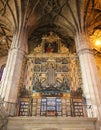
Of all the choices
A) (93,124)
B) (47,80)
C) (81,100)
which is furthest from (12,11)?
(93,124)

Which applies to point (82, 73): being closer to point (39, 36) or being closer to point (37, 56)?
point (37, 56)

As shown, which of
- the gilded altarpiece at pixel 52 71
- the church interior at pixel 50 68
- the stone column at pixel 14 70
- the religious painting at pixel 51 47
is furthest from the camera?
the religious painting at pixel 51 47

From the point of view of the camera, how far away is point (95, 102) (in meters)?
11.9

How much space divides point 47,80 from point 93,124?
5.04m

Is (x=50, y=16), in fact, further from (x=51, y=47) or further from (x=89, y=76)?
(x=89, y=76)

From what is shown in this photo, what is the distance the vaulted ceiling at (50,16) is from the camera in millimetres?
18250

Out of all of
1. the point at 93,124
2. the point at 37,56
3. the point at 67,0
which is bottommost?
the point at 93,124

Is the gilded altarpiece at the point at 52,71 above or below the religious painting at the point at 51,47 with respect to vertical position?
below

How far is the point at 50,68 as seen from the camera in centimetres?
1472

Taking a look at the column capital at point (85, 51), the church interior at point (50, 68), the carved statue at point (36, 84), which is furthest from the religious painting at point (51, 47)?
the carved statue at point (36, 84)

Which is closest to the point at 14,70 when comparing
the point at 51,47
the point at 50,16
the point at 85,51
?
the point at 51,47

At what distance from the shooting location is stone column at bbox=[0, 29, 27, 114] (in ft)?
40.4

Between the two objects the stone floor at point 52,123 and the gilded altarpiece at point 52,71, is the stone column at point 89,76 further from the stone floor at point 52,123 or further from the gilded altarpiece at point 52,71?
the stone floor at point 52,123

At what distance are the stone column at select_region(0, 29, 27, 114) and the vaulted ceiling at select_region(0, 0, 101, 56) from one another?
2067 mm
